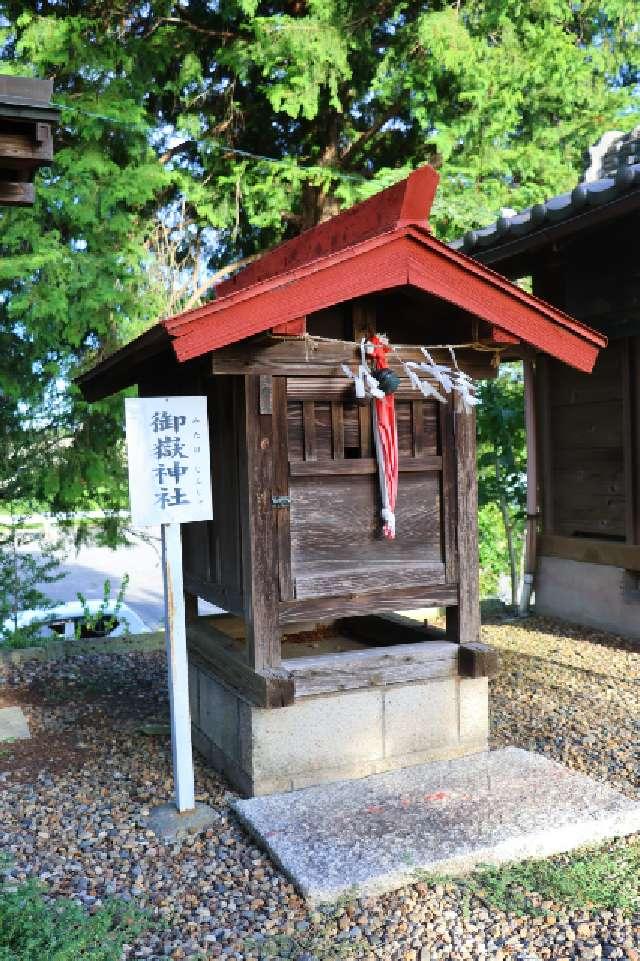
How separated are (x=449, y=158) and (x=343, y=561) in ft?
26.0

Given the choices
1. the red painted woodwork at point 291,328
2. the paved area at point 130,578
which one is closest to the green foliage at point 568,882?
the red painted woodwork at point 291,328

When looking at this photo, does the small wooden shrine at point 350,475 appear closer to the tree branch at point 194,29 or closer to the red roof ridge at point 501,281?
the red roof ridge at point 501,281

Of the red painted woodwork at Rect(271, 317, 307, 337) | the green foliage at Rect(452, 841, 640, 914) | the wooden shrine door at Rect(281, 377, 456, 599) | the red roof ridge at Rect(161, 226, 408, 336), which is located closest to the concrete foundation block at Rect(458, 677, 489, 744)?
Answer: the wooden shrine door at Rect(281, 377, 456, 599)

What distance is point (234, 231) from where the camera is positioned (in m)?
10.5

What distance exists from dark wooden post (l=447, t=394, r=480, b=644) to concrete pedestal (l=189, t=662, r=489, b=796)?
12.6 inches

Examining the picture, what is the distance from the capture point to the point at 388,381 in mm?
4066

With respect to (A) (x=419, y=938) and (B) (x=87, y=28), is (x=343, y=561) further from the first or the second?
(B) (x=87, y=28)

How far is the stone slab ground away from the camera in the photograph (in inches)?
127

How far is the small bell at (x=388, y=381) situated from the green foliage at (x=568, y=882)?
218 cm

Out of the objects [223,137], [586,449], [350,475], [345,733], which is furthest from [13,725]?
[223,137]

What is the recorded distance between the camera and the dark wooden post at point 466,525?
4.48m

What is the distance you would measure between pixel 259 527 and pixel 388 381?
0.96 m

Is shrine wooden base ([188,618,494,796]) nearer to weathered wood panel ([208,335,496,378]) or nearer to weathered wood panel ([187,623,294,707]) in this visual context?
weathered wood panel ([187,623,294,707])

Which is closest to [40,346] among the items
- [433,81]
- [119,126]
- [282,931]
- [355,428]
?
[119,126]
